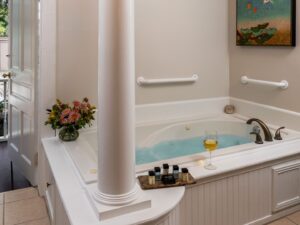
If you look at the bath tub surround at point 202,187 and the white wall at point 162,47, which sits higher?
the white wall at point 162,47

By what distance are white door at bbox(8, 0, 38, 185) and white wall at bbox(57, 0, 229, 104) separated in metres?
0.30

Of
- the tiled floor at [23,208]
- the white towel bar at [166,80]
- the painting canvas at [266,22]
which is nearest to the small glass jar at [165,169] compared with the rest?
the tiled floor at [23,208]

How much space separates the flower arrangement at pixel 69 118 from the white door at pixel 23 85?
0.39 metres

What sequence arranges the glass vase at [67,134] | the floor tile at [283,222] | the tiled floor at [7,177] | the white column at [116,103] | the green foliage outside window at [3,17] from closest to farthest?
1. the white column at [116,103]
2. the floor tile at [283,222]
3. the glass vase at [67,134]
4. the tiled floor at [7,177]
5. the green foliage outside window at [3,17]

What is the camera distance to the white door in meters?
2.66

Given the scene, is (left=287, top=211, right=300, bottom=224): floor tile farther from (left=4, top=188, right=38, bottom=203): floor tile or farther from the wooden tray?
(left=4, top=188, right=38, bottom=203): floor tile

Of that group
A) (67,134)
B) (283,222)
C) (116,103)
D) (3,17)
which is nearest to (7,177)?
(67,134)

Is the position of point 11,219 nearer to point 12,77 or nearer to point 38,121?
point 38,121

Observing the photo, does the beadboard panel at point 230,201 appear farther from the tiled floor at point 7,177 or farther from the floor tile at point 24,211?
the tiled floor at point 7,177

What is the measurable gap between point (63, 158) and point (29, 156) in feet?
3.08

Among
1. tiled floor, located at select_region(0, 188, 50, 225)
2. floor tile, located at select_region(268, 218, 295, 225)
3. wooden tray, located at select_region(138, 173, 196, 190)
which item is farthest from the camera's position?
tiled floor, located at select_region(0, 188, 50, 225)

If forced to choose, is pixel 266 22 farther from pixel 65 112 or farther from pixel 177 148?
pixel 65 112

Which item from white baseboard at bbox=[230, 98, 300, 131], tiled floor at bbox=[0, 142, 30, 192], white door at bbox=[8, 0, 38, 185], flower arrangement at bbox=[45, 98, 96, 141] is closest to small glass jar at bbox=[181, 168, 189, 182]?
flower arrangement at bbox=[45, 98, 96, 141]

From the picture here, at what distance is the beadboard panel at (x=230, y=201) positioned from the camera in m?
1.81
